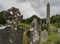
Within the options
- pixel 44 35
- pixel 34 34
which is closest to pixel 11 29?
pixel 34 34

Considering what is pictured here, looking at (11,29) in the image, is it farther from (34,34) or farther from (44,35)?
(44,35)

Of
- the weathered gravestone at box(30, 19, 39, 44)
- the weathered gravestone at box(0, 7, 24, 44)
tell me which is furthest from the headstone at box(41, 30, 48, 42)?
the weathered gravestone at box(0, 7, 24, 44)

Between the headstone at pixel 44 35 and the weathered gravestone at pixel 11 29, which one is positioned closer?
the weathered gravestone at pixel 11 29

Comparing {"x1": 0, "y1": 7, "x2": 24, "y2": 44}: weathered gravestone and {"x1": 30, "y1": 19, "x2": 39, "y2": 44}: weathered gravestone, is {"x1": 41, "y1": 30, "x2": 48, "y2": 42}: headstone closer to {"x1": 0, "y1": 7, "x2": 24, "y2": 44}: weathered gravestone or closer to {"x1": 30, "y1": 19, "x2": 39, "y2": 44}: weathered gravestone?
{"x1": 30, "y1": 19, "x2": 39, "y2": 44}: weathered gravestone

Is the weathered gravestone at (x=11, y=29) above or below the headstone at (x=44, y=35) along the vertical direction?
above

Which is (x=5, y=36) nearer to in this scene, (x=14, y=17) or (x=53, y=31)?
(x=14, y=17)

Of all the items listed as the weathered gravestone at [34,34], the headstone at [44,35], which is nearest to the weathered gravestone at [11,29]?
the weathered gravestone at [34,34]

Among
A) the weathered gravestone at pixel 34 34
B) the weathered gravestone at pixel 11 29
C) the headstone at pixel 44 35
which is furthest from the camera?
the headstone at pixel 44 35

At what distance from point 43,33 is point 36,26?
1.20 m

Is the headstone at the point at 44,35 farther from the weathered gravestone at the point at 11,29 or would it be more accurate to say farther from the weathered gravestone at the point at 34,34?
the weathered gravestone at the point at 11,29

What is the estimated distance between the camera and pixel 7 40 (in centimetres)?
992

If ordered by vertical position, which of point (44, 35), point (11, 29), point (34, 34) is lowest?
point (44, 35)

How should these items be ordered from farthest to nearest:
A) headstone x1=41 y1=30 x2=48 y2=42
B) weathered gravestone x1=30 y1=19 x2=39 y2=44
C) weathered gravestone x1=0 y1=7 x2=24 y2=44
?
1. headstone x1=41 y1=30 x2=48 y2=42
2. weathered gravestone x1=30 y1=19 x2=39 y2=44
3. weathered gravestone x1=0 y1=7 x2=24 y2=44

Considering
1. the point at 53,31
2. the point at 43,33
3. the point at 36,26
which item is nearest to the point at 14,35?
the point at 36,26
